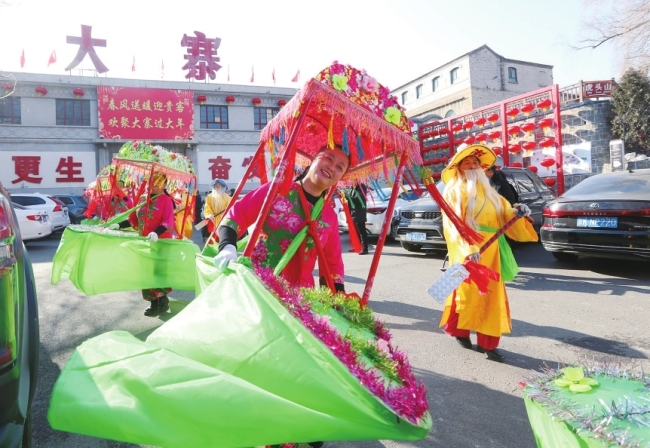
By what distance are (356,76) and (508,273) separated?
2399 millimetres

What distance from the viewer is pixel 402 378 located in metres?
1.39

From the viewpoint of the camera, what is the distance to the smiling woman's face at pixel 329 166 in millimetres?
2408

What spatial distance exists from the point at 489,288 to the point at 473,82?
92.6 ft

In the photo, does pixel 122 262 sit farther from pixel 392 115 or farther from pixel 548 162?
pixel 548 162

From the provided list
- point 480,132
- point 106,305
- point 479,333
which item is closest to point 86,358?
point 479,333

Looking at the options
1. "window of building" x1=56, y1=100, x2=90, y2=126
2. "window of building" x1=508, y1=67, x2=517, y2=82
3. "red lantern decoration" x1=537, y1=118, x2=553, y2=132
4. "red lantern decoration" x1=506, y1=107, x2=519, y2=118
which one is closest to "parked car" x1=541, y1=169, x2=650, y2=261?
"red lantern decoration" x1=537, y1=118, x2=553, y2=132

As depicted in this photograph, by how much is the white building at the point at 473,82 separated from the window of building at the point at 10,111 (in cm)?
2189

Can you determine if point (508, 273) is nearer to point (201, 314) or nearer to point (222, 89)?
point (201, 314)

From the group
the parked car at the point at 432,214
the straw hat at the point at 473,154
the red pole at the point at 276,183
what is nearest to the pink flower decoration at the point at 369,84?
the red pole at the point at 276,183

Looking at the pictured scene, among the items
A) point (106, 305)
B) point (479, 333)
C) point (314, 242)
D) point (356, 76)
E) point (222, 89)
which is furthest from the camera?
point (222, 89)

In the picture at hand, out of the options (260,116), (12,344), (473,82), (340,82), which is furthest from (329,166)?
(473,82)

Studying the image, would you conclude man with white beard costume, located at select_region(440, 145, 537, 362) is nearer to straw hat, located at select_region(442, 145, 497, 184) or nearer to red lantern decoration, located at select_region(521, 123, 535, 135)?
straw hat, located at select_region(442, 145, 497, 184)

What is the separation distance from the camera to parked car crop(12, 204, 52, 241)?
1112 cm

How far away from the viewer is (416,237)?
316 inches
